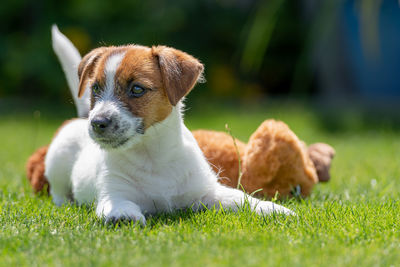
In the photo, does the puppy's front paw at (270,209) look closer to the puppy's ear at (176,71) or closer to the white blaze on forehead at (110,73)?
the puppy's ear at (176,71)

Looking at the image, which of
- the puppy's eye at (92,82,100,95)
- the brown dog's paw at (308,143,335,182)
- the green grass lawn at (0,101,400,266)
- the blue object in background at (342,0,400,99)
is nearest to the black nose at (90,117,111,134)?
the puppy's eye at (92,82,100,95)

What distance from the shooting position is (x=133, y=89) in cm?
312

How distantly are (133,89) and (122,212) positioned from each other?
2.41ft

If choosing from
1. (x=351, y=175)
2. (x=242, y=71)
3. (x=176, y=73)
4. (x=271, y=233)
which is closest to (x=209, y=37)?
(x=242, y=71)

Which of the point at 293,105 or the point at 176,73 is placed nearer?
the point at 176,73

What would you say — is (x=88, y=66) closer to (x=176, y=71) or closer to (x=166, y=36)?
(x=176, y=71)

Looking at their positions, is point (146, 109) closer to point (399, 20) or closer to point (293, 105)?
point (293, 105)

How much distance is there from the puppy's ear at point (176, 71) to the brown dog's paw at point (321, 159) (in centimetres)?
131

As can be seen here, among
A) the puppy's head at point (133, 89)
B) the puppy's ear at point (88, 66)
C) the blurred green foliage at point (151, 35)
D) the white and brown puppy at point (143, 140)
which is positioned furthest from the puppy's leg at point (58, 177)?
the blurred green foliage at point (151, 35)

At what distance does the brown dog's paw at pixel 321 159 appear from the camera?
13.2 feet

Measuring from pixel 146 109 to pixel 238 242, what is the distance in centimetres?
103

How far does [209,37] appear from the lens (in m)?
10.5

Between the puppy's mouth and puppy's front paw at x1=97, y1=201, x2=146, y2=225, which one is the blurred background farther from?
puppy's front paw at x1=97, y1=201, x2=146, y2=225

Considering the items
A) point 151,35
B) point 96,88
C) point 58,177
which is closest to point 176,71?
point 96,88
